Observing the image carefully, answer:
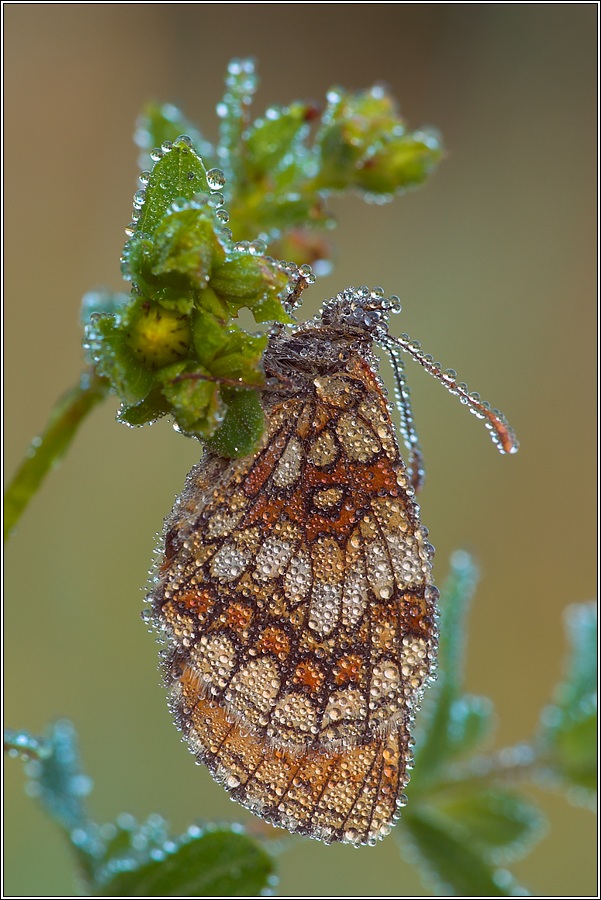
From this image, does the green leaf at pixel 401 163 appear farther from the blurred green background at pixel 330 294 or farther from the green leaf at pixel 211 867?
the blurred green background at pixel 330 294

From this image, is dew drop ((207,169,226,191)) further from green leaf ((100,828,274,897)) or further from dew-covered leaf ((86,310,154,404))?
green leaf ((100,828,274,897))

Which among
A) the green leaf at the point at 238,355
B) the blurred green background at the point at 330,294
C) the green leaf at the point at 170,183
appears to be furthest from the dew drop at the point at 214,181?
the blurred green background at the point at 330,294

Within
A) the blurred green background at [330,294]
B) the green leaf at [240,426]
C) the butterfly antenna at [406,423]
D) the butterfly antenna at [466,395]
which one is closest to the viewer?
the green leaf at [240,426]

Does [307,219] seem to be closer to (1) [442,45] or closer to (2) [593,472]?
(2) [593,472]

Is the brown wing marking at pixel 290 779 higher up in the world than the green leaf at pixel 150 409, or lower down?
lower down

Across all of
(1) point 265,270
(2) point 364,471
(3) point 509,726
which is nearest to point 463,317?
(3) point 509,726

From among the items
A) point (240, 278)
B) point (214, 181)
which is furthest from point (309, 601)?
point (214, 181)

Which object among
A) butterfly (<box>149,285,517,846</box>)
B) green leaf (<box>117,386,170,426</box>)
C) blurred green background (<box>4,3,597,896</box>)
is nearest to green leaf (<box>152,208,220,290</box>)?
green leaf (<box>117,386,170,426</box>)
